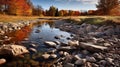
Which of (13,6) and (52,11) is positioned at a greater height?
(13,6)

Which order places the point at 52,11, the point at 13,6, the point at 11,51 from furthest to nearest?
the point at 52,11
the point at 13,6
the point at 11,51

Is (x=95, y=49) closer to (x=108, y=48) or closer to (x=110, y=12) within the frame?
(x=108, y=48)

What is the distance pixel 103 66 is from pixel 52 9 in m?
82.1

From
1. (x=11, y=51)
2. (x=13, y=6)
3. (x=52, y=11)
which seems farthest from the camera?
(x=52, y=11)

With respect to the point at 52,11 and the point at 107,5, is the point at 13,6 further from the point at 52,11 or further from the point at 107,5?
the point at 52,11

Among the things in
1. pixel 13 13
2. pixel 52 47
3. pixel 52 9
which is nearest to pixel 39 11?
pixel 52 9

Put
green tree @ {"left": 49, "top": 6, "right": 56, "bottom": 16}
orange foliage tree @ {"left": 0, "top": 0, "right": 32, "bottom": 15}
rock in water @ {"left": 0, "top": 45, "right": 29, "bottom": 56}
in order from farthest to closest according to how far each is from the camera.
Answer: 1. green tree @ {"left": 49, "top": 6, "right": 56, "bottom": 16}
2. orange foliage tree @ {"left": 0, "top": 0, "right": 32, "bottom": 15}
3. rock in water @ {"left": 0, "top": 45, "right": 29, "bottom": 56}

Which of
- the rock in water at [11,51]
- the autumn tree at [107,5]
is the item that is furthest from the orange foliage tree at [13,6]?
the rock in water at [11,51]

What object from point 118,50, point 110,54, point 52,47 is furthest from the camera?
point 52,47

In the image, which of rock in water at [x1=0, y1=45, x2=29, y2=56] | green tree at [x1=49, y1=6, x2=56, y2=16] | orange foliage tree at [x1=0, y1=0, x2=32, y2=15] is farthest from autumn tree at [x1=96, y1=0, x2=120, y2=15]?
rock in water at [x1=0, y1=45, x2=29, y2=56]

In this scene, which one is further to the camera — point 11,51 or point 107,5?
point 107,5

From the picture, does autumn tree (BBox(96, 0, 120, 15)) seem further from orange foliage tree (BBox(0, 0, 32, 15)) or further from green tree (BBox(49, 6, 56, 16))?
green tree (BBox(49, 6, 56, 16))

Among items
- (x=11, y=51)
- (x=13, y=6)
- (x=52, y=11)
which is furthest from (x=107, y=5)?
(x=11, y=51)

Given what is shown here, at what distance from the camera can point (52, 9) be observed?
90.8 m
